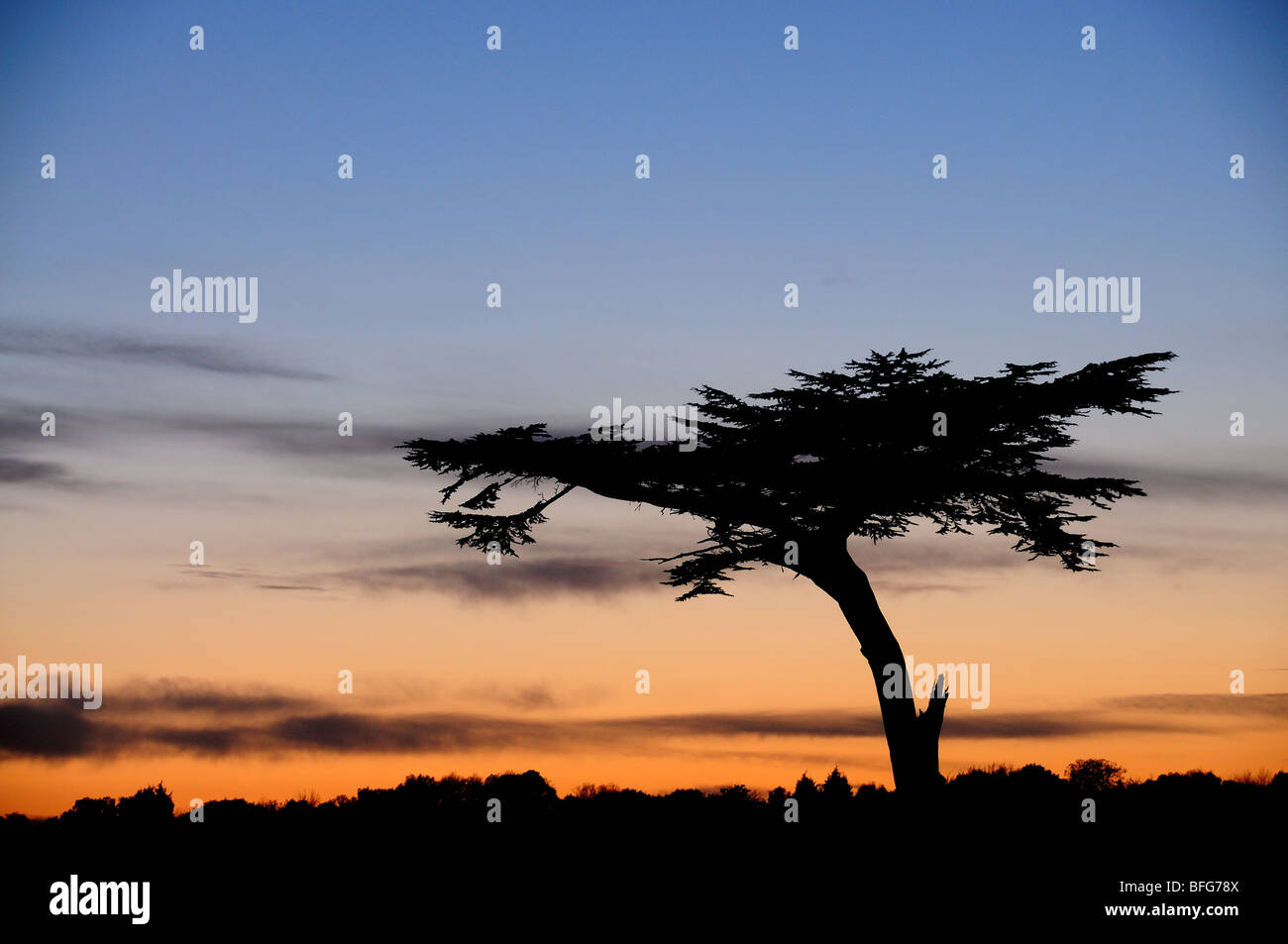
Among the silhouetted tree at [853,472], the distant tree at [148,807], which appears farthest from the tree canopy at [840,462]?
the distant tree at [148,807]

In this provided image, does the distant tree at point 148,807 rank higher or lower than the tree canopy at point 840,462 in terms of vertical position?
lower

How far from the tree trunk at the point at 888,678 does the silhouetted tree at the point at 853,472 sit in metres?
0.03

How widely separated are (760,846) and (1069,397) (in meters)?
10.1

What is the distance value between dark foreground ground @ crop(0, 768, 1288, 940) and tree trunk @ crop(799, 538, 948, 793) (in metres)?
0.61

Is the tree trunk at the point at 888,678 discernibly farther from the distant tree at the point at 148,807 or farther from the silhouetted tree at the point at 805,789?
the distant tree at the point at 148,807

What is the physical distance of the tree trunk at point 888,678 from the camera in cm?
2381

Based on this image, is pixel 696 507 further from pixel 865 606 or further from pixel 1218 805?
pixel 1218 805

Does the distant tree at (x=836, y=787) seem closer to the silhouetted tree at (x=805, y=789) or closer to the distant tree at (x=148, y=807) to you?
the silhouetted tree at (x=805, y=789)
